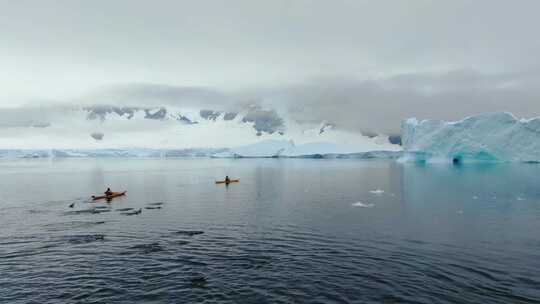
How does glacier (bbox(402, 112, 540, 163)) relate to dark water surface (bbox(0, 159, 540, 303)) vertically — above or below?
above

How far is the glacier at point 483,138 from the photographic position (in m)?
139

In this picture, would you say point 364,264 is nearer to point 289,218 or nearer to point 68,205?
point 289,218

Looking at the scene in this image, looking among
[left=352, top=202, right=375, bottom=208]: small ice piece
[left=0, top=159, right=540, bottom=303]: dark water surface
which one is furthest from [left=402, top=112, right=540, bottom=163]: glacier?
[left=352, top=202, right=375, bottom=208]: small ice piece

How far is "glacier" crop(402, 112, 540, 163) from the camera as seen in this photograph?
139 meters

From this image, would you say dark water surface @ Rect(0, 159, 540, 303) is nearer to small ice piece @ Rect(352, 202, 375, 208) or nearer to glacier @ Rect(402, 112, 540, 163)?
small ice piece @ Rect(352, 202, 375, 208)

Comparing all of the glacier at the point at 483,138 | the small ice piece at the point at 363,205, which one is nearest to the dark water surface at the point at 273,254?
the small ice piece at the point at 363,205

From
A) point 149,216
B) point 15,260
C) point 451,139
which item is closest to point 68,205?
point 149,216

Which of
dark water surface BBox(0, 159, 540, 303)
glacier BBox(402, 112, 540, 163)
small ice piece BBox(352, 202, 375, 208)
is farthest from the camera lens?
glacier BBox(402, 112, 540, 163)

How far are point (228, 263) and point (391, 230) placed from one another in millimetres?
16887

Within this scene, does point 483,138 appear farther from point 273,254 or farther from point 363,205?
point 273,254

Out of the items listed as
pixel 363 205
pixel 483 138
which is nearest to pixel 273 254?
pixel 363 205

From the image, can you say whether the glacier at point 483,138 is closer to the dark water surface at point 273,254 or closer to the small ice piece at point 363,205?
the dark water surface at point 273,254

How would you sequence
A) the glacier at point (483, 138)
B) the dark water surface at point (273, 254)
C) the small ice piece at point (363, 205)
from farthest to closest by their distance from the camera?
the glacier at point (483, 138) → the small ice piece at point (363, 205) → the dark water surface at point (273, 254)

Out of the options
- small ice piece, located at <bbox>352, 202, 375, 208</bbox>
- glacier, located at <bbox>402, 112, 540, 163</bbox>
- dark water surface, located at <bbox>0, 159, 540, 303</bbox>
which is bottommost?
dark water surface, located at <bbox>0, 159, 540, 303</bbox>
